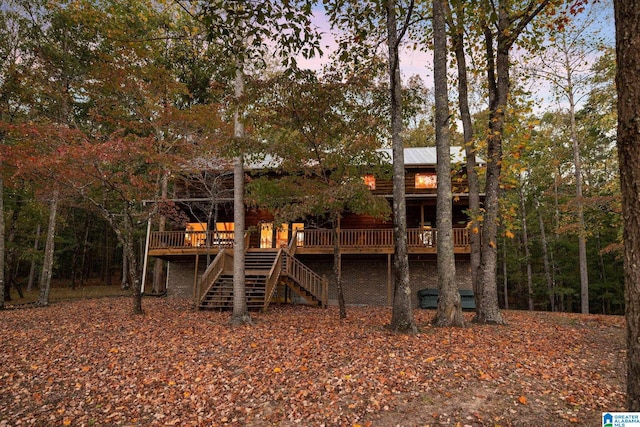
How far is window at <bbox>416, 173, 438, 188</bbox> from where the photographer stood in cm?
1855

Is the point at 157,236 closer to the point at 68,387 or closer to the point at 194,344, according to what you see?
the point at 194,344

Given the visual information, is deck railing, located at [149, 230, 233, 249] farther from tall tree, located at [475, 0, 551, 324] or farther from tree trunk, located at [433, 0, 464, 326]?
tall tree, located at [475, 0, 551, 324]

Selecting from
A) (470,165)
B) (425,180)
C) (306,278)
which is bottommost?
(306,278)

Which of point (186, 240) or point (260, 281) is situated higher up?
point (186, 240)

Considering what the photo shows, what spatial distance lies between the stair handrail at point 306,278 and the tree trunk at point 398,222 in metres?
5.70

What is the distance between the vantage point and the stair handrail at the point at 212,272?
12949 mm

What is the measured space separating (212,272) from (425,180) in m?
11.7

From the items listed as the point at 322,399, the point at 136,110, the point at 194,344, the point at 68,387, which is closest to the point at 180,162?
the point at 136,110

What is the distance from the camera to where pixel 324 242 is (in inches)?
650

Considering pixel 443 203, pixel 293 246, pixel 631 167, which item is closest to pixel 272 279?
pixel 293 246

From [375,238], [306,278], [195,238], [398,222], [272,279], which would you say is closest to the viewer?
[398,222]

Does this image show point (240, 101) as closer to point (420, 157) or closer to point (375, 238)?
point (375, 238)

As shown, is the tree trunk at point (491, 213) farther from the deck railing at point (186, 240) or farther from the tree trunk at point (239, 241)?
the deck railing at point (186, 240)

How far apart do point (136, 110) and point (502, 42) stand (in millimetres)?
12259
